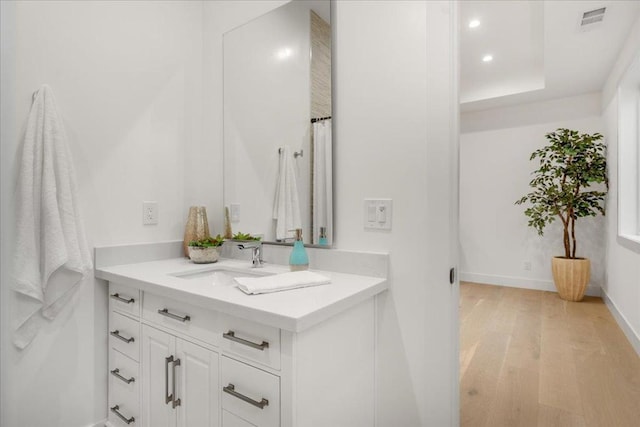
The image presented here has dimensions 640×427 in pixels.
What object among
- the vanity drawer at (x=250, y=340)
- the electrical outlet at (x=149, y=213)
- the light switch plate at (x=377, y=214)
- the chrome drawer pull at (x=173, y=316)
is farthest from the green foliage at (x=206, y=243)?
the light switch plate at (x=377, y=214)

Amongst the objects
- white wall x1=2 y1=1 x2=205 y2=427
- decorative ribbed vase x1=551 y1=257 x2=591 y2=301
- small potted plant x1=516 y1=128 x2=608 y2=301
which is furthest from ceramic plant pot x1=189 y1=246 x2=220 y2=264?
decorative ribbed vase x1=551 y1=257 x2=591 y2=301

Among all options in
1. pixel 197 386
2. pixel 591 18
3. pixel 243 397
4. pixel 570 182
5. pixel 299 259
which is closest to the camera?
pixel 243 397

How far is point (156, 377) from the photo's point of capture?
4.42 ft

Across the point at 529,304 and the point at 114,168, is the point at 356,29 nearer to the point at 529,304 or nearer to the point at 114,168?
the point at 114,168

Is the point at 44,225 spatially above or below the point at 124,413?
above

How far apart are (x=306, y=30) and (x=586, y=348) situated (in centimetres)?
299

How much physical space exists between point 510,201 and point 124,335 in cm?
457

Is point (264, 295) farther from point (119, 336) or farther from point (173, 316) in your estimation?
point (119, 336)

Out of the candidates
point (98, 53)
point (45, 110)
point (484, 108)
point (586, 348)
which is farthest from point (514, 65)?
point (45, 110)

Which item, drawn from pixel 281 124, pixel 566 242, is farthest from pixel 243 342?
pixel 566 242

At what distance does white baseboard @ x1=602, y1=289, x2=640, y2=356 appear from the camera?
263 centimetres

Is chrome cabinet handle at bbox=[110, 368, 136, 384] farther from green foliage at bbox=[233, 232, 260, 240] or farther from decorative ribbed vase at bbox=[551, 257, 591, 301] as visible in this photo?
decorative ribbed vase at bbox=[551, 257, 591, 301]

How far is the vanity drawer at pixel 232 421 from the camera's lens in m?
1.06

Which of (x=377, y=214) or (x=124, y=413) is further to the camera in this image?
(x=124, y=413)
